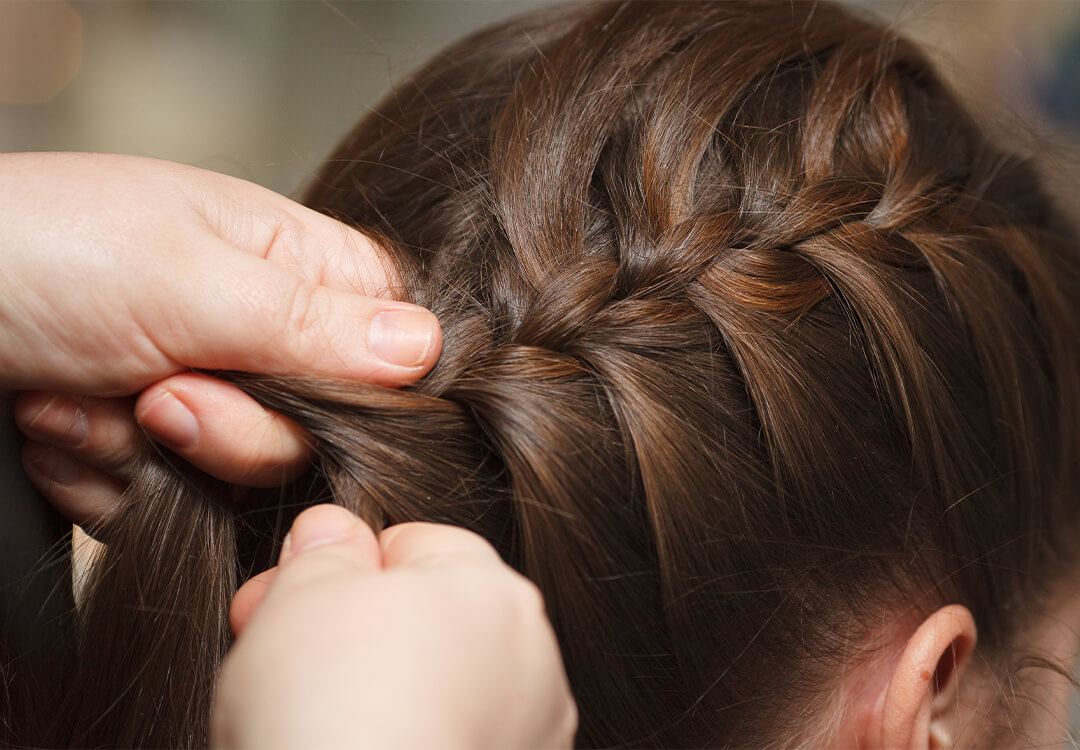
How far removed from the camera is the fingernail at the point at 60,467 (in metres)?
0.68

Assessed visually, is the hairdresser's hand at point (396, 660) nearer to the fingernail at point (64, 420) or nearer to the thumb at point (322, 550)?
the thumb at point (322, 550)

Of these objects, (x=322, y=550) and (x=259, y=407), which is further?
(x=259, y=407)

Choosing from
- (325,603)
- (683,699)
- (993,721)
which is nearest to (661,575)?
(683,699)

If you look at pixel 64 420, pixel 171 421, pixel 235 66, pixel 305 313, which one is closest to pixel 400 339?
pixel 305 313

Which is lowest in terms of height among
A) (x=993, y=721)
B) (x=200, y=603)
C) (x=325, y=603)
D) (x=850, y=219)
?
(x=993, y=721)

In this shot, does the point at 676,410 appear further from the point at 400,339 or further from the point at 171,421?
the point at 171,421

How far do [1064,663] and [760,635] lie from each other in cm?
50

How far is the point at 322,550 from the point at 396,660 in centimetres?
10

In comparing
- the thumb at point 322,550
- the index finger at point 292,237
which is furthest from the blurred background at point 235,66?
the thumb at point 322,550

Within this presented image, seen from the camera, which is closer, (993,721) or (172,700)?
(172,700)

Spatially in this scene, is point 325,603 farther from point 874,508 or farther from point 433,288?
point 874,508

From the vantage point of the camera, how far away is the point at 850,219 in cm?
67

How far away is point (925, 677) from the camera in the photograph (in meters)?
0.66

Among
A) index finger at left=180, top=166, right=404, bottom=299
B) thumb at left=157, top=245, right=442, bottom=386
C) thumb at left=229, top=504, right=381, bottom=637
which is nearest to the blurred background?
index finger at left=180, top=166, right=404, bottom=299
